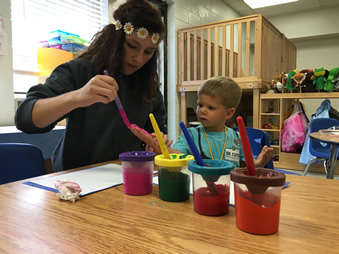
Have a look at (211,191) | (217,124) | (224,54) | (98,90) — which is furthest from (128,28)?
(224,54)

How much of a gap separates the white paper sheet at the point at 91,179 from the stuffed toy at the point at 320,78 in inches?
123

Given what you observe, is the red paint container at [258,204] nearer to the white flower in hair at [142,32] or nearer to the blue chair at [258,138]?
the white flower in hair at [142,32]

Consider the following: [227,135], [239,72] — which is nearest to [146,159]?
[227,135]

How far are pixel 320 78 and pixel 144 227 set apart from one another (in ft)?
11.3

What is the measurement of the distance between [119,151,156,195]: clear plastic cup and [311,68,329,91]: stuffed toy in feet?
10.7

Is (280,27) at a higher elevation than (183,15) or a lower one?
higher

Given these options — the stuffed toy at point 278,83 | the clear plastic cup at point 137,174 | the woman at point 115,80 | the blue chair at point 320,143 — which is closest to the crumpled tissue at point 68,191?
the clear plastic cup at point 137,174

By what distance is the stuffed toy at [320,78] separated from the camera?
10.8 feet

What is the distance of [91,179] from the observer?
816 mm

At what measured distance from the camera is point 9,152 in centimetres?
100

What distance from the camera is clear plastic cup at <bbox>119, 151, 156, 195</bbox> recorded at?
67cm

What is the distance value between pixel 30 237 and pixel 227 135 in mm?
831

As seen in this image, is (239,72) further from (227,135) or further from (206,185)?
(206,185)

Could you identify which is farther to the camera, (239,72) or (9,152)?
(239,72)
